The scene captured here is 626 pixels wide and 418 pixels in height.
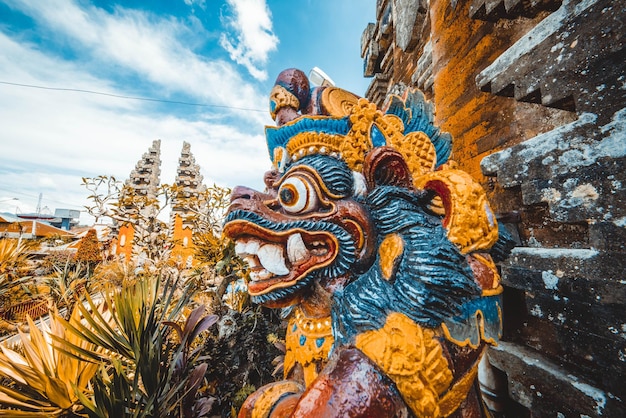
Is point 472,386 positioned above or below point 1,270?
above

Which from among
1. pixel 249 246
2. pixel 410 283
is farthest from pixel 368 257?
pixel 249 246

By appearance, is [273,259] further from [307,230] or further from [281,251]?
[307,230]

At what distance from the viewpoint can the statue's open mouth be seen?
1.30 meters

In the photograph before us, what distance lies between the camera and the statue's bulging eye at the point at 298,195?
4.28 feet

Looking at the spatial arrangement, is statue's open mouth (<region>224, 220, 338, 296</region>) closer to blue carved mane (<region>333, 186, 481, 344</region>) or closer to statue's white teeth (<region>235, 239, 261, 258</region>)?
statue's white teeth (<region>235, 239, 261, 258</region>)

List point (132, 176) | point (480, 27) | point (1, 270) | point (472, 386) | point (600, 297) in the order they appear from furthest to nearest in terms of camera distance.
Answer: point (132, 176), point (1, 270), point (480, 27), point (472, 386), point (600, 297)

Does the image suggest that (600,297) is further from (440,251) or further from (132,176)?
(132,176)

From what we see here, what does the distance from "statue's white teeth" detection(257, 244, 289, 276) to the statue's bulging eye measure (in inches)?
7.9

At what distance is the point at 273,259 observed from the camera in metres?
1.34

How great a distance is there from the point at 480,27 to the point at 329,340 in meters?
2.34

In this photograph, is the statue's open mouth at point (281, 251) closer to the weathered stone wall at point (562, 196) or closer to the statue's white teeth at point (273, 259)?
the statue's white teeth at point (273, 259)

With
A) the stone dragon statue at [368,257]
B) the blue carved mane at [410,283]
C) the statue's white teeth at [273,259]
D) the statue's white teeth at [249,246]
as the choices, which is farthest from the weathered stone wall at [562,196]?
the statue's white teeth at [249,246]

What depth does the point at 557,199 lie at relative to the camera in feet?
3.94

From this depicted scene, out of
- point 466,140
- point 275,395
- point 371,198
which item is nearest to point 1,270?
point 275,395
